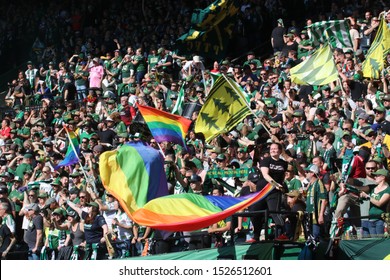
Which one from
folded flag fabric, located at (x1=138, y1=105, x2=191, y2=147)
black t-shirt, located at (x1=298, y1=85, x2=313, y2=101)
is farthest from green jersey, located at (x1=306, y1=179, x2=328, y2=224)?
black t-shirt, located at (x1=298, y1=85, x2=313, y2=101)

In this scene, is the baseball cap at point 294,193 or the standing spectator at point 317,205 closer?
the standing spectator at point 317,205

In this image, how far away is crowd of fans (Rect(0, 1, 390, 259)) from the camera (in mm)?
14422

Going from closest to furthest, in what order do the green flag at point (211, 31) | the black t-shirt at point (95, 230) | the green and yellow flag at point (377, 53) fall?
the black t-shirt at point (95, 230) < the green and yellow flag at point (377, 53) < the green flag at point (211, 31)

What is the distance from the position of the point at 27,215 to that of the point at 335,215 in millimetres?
6229

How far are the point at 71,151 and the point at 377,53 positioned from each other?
6.04 meters

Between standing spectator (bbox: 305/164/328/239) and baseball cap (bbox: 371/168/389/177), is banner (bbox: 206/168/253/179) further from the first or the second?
baseball cap (bbox: 371/168/389/177)

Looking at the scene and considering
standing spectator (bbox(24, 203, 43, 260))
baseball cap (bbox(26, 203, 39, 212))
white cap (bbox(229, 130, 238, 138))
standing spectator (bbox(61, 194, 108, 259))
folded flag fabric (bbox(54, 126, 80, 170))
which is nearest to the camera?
standing spectator (bbox(61, 194, 108, 259))

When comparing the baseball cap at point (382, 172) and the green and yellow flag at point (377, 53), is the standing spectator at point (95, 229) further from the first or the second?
the green and yellow flag at point (377, 53)

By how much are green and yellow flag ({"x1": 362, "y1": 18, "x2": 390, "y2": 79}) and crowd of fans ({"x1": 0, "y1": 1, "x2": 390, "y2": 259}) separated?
213mm

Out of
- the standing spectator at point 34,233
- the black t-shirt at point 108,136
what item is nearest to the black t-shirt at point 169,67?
the black t-shirt at point 108,136

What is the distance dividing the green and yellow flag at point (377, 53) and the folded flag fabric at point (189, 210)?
5275 millimetres

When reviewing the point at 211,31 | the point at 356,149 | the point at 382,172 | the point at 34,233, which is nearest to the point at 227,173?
the point at 356,149

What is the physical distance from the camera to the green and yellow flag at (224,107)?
17531 millimetres

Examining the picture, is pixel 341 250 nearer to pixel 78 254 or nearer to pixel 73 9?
pixel 78 254
